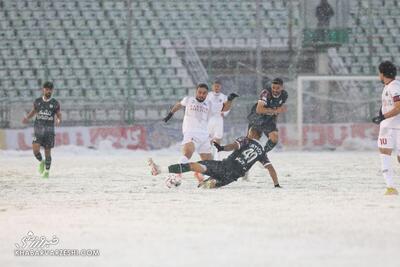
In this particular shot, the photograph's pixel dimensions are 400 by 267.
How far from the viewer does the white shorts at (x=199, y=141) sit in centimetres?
1625

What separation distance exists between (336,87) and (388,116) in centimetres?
2052

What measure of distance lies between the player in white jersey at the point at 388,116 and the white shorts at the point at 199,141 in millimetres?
3601

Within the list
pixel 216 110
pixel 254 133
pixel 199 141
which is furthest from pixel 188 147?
pixel 216 110

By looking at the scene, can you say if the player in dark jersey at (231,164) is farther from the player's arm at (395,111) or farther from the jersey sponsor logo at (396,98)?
the jersey sponsor logo at (396,98)

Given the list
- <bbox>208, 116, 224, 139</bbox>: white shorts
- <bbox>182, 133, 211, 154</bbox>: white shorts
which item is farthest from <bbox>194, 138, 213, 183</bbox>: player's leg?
<bbox>208, 116, 224, 139</bbox>: white shorts

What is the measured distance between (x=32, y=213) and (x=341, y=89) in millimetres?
23235

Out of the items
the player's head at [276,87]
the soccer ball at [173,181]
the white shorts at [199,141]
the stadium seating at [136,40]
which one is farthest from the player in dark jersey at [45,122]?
the stadium seating at [136,40]

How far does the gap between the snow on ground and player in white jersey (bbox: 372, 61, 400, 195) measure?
0.57 metres

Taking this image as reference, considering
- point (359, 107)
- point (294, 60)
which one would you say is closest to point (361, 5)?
point (294, 60)

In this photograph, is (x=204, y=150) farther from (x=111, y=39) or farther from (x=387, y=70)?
(x=111, y=39)

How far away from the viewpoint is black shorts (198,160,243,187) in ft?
50.1

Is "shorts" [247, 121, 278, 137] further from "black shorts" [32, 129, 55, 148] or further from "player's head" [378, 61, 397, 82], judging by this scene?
"black shorts" [32, 129, 55, 148]

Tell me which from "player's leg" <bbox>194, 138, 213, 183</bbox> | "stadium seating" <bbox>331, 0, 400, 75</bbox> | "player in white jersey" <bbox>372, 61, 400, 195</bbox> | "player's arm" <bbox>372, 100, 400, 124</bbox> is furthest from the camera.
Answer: "stadium seating" <bbox>331, 0, 400, 75</bbox>

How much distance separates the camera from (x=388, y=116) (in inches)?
524
